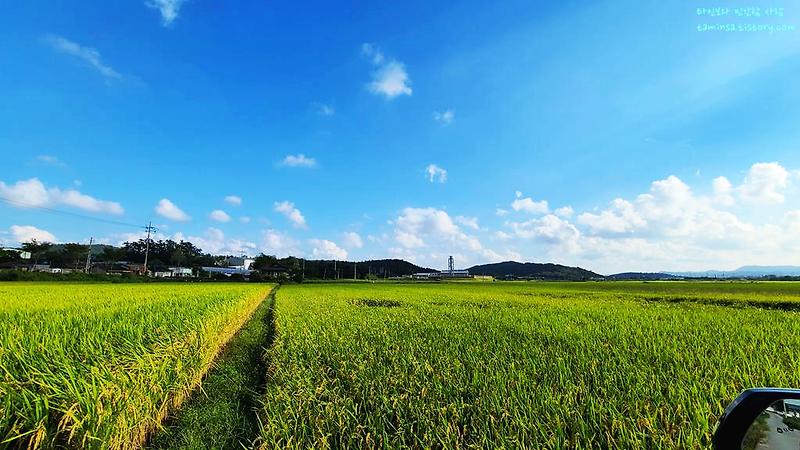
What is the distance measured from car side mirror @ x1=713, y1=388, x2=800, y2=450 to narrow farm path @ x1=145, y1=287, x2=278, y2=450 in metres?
2.32

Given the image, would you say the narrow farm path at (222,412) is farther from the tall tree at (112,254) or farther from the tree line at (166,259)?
the tall tree at (112,254)

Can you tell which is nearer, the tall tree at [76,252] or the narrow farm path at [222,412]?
the narrow farm path at [222,412]

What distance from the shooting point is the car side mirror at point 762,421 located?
2.54ft

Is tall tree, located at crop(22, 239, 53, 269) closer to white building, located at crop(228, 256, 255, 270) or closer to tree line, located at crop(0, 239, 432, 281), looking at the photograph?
tree line, located at crop(0, 239, 432, 281)

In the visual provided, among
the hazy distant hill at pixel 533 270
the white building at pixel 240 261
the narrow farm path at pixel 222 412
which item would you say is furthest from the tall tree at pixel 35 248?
the hazy distant hill at pixel 533 270

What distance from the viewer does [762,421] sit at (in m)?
0.80

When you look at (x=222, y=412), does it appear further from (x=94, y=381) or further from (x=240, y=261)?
(x=240, y=261)

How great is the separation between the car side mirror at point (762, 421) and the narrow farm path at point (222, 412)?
2.32m

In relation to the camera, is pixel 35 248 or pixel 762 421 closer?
pixel 762 421

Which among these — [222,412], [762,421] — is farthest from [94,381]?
[762,421]

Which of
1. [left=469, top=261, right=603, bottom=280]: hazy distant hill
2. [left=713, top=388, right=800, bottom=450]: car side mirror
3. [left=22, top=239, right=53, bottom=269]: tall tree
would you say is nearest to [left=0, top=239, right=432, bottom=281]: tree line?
[left=22, top=239, right=53, bottom=269]: tall tree

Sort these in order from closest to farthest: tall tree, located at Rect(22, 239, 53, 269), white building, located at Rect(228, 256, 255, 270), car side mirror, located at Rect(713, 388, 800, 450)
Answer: car side mirror, located at Rect(713, 388, 800, 450), tall tree, located at Rect(22, 239, 53, 269), white building, located at Rect(228, 256, 255, 270)

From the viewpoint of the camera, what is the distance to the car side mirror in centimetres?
77

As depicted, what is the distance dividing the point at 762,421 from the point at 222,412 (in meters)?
4.42
